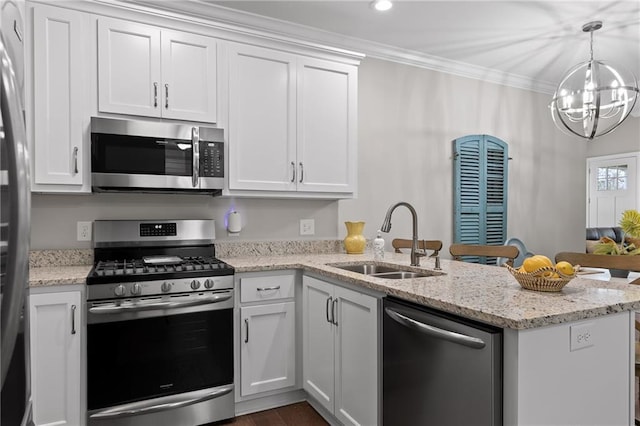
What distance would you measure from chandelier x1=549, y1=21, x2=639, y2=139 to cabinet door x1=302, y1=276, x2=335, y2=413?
2.35m

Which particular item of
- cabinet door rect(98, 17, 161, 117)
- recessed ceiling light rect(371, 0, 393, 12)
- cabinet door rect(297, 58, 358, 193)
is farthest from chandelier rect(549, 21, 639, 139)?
cabinet door rect(98, 17, 161, 117)

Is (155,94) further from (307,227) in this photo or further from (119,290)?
(307,227)

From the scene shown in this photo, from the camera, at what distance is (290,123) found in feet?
9.59

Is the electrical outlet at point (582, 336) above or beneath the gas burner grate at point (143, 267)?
beneath

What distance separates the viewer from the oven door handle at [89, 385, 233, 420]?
2080 mm

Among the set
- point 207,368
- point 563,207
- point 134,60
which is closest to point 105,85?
point 134,60

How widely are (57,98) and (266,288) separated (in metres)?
1.59

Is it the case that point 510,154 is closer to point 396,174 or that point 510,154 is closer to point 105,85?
point 396,174

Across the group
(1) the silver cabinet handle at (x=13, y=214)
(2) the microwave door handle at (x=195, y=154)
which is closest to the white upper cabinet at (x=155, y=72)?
(2) the microwave door handle at (x=195, y=154)

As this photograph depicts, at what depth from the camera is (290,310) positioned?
8.59 ft

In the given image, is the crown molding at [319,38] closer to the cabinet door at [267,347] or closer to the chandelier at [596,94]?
the chandelier at [596,94]

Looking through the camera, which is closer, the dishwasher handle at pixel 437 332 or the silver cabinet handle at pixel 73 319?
the dishwasher handle at pixel 437 332

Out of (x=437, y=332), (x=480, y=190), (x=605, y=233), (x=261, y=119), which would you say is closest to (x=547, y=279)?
(x=437, y=332)

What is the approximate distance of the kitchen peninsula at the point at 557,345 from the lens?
124 centimetres
